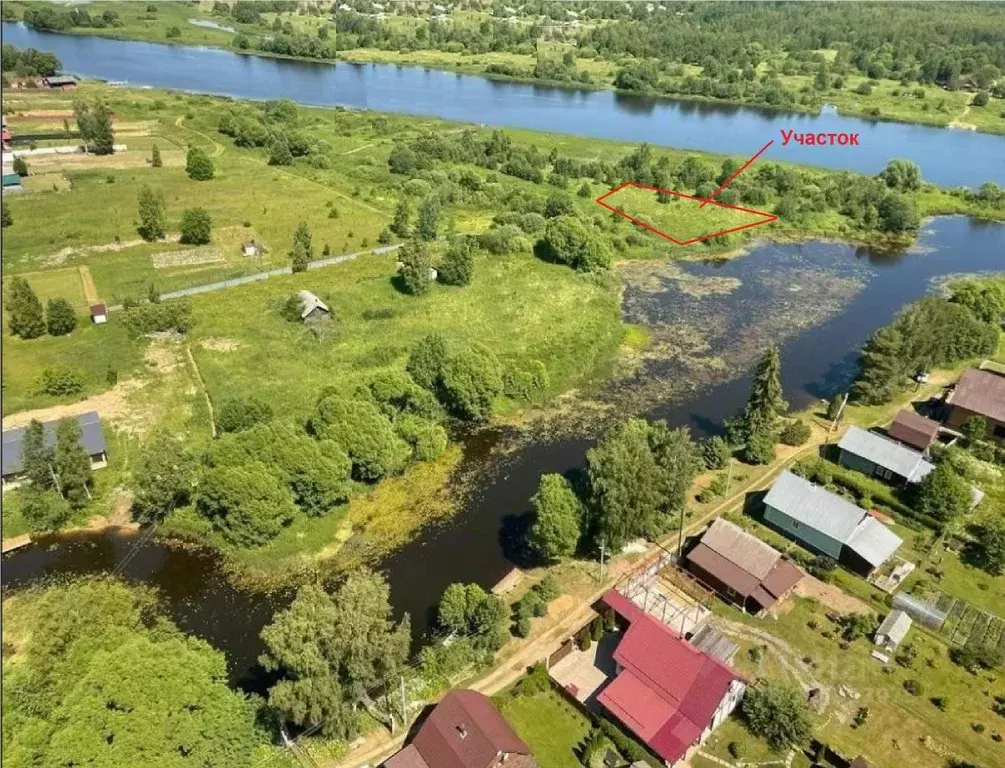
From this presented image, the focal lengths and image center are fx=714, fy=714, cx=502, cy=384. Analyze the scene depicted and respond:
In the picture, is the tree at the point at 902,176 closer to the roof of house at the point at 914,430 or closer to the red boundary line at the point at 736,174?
the red boundary line at the point at 736,174

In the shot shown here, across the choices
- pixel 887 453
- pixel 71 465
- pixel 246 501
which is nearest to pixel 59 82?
pixel 71 465

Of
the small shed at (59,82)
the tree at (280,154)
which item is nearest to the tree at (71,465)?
the tree at (280,154)

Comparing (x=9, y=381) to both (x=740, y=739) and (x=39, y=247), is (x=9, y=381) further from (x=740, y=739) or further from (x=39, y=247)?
(x=740, y=739)

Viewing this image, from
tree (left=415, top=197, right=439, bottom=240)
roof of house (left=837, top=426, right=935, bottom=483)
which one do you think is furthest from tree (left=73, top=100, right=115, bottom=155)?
roof of house (left=837, top=426, right=935, bottom=483)

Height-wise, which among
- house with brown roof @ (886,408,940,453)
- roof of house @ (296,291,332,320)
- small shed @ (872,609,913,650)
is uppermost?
roof of house @ (296,291,332,320)

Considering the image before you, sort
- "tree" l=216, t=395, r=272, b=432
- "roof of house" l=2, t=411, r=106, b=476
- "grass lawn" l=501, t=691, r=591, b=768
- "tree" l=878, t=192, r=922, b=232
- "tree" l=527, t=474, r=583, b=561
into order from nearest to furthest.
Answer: "grass lawn" l=501, t=691, r=591, b=768
"tree" l=527, t=474, r=583, b=561
"roof of house" l=2, t=411, r=106, b=476
"tree" l=216, t=395, r=272, b=432
"tree" l=878, t=192, r=922, b=232

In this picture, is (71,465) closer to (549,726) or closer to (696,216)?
(549,726)

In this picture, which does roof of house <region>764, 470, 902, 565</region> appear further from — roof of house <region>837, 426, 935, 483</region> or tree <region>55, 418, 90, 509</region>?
tree <region>55, 418, 90, 509</region>
